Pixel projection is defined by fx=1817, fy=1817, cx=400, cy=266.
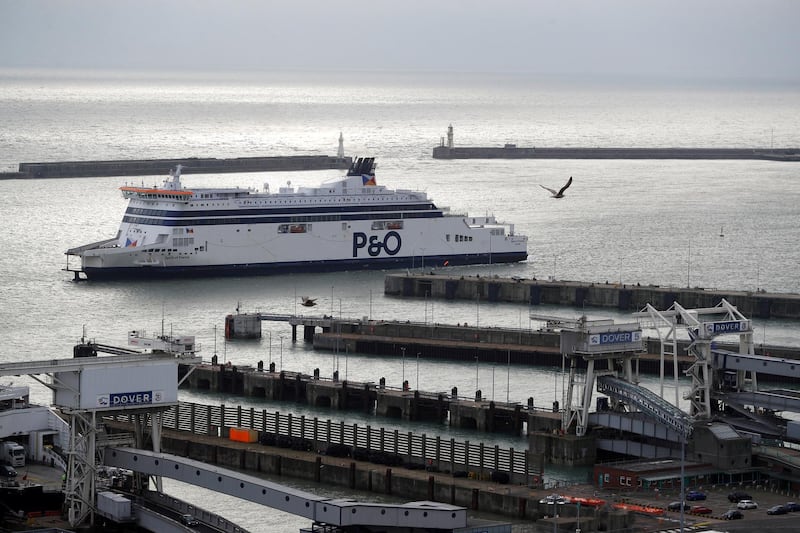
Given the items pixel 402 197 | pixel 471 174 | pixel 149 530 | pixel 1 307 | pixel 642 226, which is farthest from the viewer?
pixel 471 174

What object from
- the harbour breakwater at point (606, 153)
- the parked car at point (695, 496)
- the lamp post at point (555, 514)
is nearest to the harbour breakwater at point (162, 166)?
the harbour breakwater at point (606, 153)

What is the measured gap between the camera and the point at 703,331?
157 feet

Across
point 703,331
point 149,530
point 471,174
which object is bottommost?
point 149,530

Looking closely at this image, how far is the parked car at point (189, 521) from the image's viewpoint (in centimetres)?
3675

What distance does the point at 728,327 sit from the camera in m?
49.4

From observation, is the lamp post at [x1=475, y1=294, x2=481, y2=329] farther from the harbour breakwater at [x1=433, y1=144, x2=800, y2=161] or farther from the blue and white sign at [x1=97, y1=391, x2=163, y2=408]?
the harbour breakwater at [x1=433, y1=144, x2=800, y2=161]

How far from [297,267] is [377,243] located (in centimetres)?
472

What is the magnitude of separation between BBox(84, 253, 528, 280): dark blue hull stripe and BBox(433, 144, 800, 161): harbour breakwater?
266 feet

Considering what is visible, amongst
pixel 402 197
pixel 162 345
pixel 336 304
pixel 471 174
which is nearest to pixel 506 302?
pixel 336 304

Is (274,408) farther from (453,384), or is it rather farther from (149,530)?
(149,530)

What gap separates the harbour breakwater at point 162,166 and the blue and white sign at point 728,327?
92095 mm

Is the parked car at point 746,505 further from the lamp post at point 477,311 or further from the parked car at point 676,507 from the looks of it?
the lamp post at point 477,311

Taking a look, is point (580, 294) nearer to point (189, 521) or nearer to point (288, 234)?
point (288, 234)

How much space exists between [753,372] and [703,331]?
1.88m
